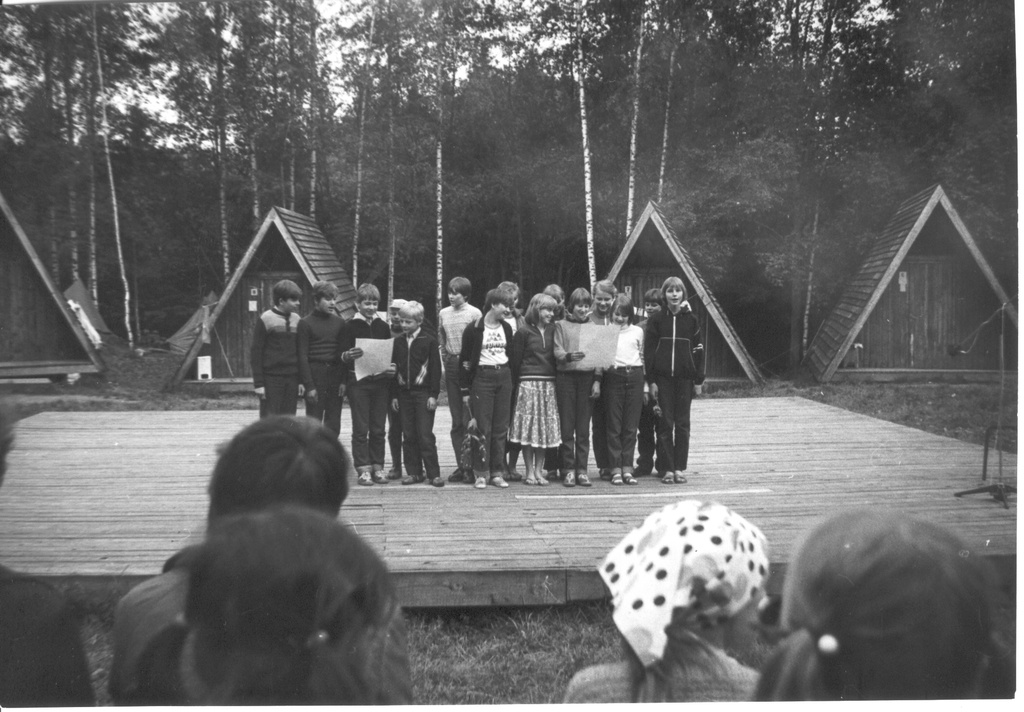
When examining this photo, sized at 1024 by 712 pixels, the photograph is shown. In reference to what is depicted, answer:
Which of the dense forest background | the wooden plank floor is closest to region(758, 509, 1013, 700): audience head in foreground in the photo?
the wooden plank floor

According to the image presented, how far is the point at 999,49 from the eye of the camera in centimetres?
284

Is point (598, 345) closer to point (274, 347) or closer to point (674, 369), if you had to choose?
point (674, 369)

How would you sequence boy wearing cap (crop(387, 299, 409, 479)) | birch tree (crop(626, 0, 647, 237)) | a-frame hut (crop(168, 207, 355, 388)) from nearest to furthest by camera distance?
birch tree (crop(626, 0, 647, 237)), boy wearing cap (crop(387, 299, 409, 479)), a-frame hut (crop(168, 207, 355, 388))

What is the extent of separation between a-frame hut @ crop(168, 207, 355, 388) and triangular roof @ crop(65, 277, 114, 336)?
516 mm

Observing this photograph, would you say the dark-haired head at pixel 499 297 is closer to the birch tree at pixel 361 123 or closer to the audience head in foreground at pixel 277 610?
the birch tree at pixel 361 123

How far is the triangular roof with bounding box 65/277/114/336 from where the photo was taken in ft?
13.8

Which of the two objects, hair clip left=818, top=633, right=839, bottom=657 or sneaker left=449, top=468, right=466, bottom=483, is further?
sneaker left=449, top=468, right=466, bottom=483

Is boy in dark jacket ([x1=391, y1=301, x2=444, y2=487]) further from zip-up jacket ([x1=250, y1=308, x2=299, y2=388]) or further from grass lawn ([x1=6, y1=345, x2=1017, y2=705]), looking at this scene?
grass lawn ([x1=6, y1=345, x2=1017, y2=705])

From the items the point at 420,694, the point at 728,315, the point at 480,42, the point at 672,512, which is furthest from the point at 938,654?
the point at 728,315

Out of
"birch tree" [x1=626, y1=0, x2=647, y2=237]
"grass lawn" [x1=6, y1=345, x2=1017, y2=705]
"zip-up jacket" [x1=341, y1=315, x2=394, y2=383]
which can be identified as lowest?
"grass lawn" [x1=6, y1=345, x2=1017, y2=705]

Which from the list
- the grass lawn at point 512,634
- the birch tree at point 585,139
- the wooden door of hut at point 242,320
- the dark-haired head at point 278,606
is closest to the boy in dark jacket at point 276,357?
the wooden door of hut at point 242,320

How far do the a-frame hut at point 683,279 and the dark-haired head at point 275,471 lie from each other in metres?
6.11

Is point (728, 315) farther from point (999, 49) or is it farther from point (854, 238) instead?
point (999, 49)

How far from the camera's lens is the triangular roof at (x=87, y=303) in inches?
165
